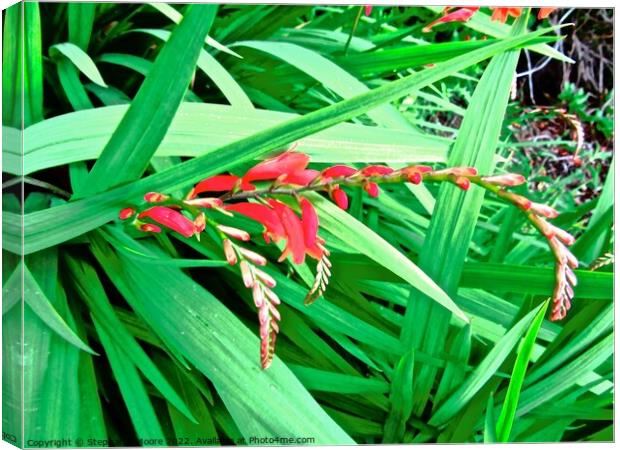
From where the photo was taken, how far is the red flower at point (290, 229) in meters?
0.74

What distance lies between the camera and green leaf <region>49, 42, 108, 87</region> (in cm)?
75

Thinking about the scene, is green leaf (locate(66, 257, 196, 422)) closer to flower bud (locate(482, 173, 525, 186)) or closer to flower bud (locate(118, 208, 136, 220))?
flower bud (locate(118, 208, 136, 220))

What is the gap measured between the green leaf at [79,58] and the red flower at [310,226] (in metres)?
0.20

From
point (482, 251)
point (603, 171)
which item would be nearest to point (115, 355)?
point (482, 251)

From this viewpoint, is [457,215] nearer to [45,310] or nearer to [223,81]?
[223,81]

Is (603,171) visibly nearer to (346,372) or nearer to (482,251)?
(482,251)

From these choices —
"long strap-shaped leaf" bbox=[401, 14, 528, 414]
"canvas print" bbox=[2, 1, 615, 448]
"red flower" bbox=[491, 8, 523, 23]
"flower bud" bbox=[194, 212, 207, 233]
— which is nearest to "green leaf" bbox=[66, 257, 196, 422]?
"canvas print" bbox=[2, 1, 615, 448]

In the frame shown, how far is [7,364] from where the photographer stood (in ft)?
2.51

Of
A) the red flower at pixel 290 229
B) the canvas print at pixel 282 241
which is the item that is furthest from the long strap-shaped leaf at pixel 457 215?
the red flower at pixel 290 229

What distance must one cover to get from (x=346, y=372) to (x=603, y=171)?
34 cm

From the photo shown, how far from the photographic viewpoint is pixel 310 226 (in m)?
0.74

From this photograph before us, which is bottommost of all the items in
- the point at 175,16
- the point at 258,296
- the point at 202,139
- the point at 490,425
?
the point at 490,425

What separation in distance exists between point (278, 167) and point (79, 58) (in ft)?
0.66

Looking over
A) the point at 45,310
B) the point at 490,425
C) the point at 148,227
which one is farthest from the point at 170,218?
the point at 490,425
